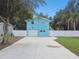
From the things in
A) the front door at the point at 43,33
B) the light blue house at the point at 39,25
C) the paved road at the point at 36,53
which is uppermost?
the light blue house at the point at 39,25

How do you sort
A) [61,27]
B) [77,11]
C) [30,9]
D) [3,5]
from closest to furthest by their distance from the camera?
[3,5], [30,9], [77,11], [61,27]

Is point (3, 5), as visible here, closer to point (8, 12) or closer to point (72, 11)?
point (8, 12)

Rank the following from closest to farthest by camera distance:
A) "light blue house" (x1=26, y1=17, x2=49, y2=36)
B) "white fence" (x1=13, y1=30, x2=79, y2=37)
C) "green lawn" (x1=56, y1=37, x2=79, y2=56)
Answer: "green lawn" (x1=56, y1=37, x2=79, y2=56)
"white fence" (x1=13, y1=30, x2=79, y2=37)
"light blue house" (x1=26, y1=17, x2=49, y2=36)

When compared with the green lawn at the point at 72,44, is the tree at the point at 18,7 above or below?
above

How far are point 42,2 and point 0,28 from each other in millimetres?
29935

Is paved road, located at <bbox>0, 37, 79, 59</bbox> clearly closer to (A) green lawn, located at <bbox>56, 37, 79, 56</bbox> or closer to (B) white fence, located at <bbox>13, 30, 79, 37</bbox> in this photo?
(A) green lawn, located at <bbox>56, 37, 79, 56</bbox>

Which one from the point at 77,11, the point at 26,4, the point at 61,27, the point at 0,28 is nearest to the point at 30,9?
the point at 26,4

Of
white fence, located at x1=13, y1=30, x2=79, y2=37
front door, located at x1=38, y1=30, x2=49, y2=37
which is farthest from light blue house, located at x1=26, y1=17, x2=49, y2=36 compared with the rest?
white fence, located at x1=13, y1=30, x2=79, y2=37

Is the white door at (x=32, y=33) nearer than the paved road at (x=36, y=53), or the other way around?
the paved road at (x=36, y=53)

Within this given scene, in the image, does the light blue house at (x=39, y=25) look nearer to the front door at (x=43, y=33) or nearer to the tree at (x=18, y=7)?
the front door at (x=43, y=33)

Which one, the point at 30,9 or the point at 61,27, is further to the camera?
the point at 61,27

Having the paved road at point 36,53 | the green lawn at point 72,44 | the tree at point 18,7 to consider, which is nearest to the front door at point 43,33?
the green lawn at point 72,44

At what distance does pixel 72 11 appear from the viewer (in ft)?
260

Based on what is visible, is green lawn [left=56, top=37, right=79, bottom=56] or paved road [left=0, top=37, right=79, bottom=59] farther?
green lawn [left=56, top=37, right=79, bottom=56]
